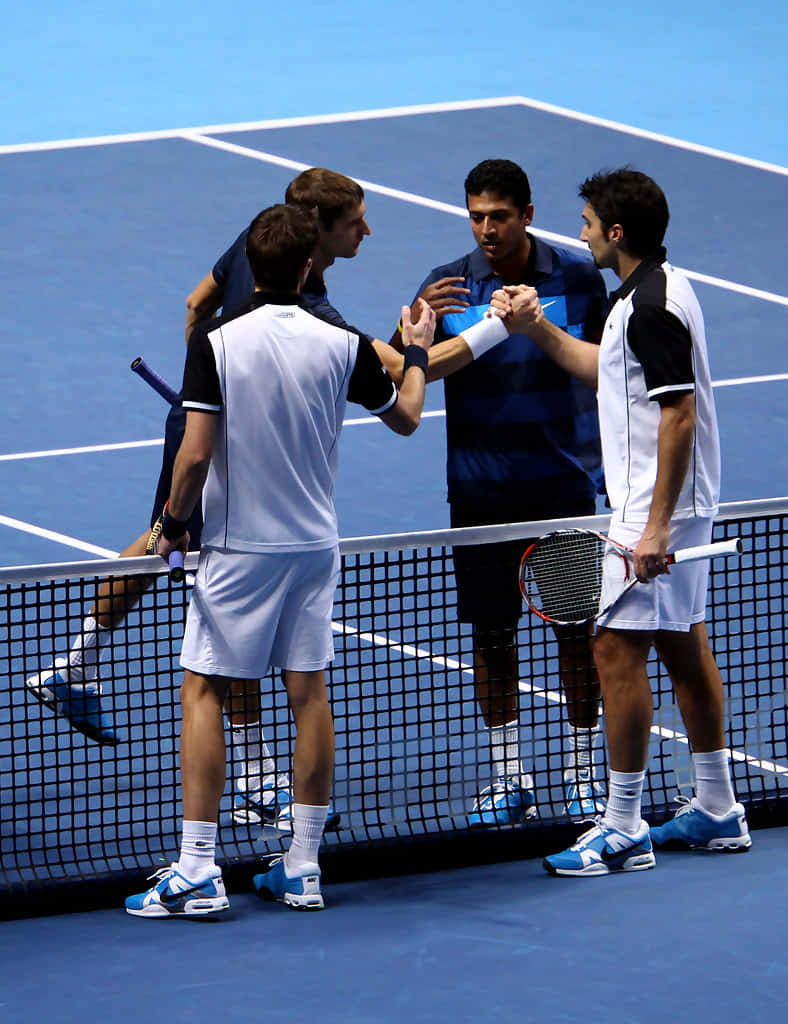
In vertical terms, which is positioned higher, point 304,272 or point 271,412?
point 304,272

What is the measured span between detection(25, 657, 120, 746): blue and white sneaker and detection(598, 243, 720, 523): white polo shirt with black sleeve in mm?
1563

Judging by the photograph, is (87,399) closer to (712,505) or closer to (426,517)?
(426,517)

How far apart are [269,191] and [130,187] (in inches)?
42.7

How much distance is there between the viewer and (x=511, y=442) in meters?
5.52

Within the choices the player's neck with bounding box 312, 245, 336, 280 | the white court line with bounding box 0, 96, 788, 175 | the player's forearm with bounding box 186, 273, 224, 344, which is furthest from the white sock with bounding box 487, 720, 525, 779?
the white court line with bounding box 0, 96, 788, 175

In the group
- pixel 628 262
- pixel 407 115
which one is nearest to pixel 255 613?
pixel 628 262

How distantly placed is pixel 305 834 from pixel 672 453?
1.35 metres

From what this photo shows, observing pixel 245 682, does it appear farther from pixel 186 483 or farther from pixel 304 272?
pixel 304 272

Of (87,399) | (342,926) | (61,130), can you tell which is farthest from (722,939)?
(61,130)

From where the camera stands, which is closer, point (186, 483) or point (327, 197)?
point (186, 483)

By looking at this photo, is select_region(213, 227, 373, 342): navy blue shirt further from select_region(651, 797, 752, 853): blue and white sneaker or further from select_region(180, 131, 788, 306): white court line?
select_region(180, 131, 788, 306): white court line

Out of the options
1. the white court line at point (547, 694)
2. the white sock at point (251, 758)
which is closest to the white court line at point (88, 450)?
the white court line at point (547, 694)

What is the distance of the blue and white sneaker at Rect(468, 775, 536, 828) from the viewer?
5.30 metres

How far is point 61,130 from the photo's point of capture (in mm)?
16516
